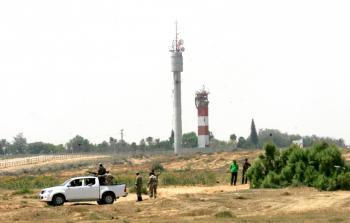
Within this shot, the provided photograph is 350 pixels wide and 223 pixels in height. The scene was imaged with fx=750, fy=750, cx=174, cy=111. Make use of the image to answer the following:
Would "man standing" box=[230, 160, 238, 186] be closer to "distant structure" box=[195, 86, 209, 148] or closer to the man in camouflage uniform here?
the man in camouflage uniform

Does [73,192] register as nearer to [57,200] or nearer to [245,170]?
[57,200]

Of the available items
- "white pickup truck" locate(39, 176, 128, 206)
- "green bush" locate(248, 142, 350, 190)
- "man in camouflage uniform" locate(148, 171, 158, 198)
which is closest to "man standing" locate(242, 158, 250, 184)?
"green bush" locate(248, 142, 350, 190)

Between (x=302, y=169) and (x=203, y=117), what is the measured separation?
80.3 m

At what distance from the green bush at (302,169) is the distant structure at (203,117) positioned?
77568 millimetres

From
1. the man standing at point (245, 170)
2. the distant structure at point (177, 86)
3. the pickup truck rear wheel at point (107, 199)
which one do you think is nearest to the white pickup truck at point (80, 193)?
the pickup truck rear wheel at point (107, 199)

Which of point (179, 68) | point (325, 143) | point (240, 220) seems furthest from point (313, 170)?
point (179, 68)

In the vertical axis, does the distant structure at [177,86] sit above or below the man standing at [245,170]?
above

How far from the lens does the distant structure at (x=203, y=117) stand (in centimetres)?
11800

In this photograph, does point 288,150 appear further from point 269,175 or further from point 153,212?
point 153,212

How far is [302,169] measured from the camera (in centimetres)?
3781

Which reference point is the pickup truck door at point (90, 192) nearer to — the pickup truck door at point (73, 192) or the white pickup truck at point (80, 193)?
the white pickup truck at point (80, 193)

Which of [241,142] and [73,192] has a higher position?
[241,142]

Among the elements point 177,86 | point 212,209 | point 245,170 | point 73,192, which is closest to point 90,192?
point 73,192

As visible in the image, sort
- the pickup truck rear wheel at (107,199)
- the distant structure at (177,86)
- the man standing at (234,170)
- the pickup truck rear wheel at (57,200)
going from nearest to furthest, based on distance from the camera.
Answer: the pickup truck rear wheel at (57,200)
the pickup truck rear wheel at (107,199)
the man standing at (234,170)
the distant structure at (177,86)
